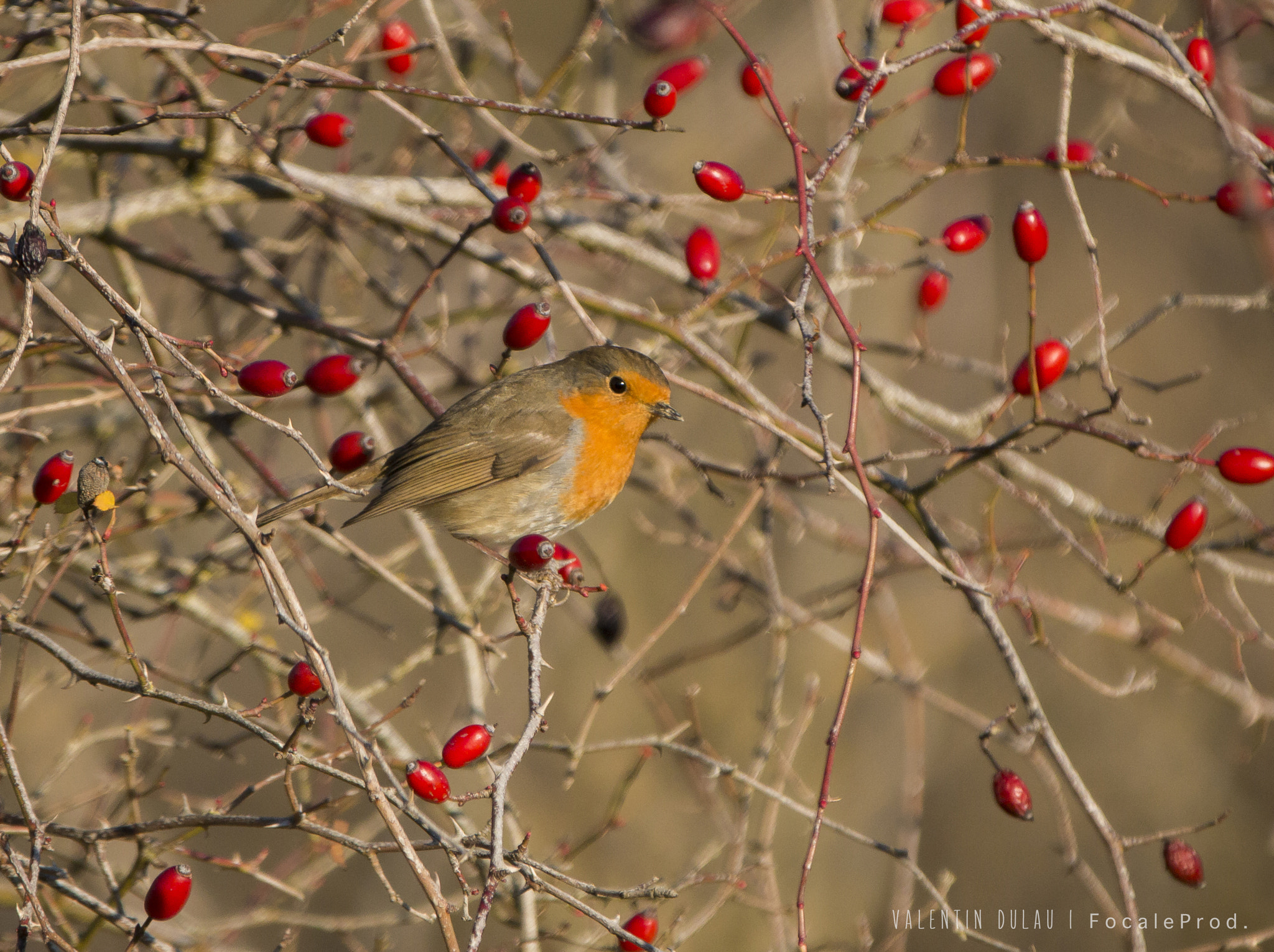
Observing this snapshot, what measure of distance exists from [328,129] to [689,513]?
65.2 inches

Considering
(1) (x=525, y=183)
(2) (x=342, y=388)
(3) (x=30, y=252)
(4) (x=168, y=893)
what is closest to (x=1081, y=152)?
(1) (x=525, y=183)

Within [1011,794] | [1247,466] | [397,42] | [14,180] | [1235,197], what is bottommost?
[1011,794]

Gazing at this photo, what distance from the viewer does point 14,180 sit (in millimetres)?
1958

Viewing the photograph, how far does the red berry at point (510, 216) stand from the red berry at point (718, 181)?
397 mm

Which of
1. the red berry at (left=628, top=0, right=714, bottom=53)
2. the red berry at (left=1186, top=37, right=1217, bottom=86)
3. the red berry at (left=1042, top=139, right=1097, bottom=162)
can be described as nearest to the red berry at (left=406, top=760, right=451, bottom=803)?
the red berry at (left=1042, top=139, right=1097, bottom=162)

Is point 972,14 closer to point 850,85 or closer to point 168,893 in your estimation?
point 850,85

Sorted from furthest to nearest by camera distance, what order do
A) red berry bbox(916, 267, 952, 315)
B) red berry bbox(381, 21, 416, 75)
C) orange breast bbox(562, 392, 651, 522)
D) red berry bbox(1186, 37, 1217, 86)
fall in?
orange breast bbox(562, 392, 651, 522) → red berry bbox(916, 267, 952, 315) → red berry bbox(381, 21, 416, 75) → red berry bbox(1186, 37, 1217, 86)

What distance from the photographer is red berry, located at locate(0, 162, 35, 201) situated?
1.95 m

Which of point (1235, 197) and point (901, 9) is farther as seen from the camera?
point (901, 9)

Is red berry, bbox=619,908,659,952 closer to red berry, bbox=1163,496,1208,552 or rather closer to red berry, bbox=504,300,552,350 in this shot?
red berry, bbox=504,300,552,350

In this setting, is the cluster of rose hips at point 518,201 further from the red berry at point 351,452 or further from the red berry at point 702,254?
the red berry at point 351,452

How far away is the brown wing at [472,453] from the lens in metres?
3.40

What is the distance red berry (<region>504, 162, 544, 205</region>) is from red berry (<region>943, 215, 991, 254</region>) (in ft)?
3.43

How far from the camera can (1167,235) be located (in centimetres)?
763
